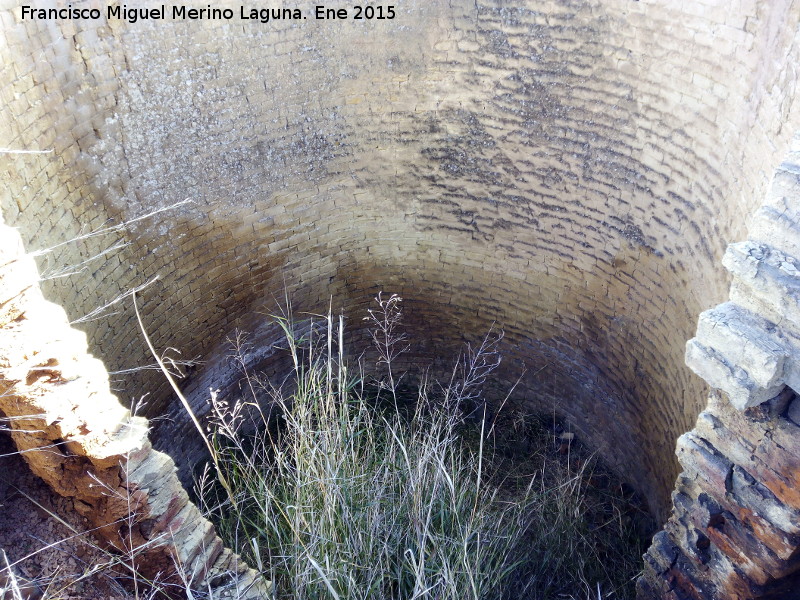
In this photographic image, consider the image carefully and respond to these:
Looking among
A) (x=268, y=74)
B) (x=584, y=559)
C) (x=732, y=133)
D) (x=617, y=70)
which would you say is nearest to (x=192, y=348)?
(x=268, y=74)

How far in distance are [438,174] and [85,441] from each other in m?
3.04

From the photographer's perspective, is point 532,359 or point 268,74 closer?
point 268,74

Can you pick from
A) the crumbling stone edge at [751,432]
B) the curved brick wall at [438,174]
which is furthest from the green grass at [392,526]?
the curved brick wall at [438,174]

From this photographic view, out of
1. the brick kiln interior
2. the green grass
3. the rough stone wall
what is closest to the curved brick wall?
the brick kiln interior

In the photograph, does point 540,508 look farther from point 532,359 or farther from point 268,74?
point 268,74

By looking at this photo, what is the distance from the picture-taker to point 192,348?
4.67 metres

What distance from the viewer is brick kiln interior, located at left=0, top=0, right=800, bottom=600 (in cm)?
337

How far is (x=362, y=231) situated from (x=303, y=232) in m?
0.44

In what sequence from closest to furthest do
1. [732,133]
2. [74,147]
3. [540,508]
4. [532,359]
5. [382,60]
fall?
1. [732,133]
2. [74,147]
3. [540,508]
4. [382,60]
5. [532,359]

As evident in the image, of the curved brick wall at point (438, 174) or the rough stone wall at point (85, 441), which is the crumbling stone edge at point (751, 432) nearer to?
the curved brick wall at point (438, 174)

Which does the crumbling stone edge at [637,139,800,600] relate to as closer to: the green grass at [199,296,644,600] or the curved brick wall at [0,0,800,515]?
the green grass at [199,296,644,600]

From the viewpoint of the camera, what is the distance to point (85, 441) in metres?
2.33

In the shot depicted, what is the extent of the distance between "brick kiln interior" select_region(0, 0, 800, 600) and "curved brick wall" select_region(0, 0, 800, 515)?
0.04 feet

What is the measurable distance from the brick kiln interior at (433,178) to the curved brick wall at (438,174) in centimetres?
1
